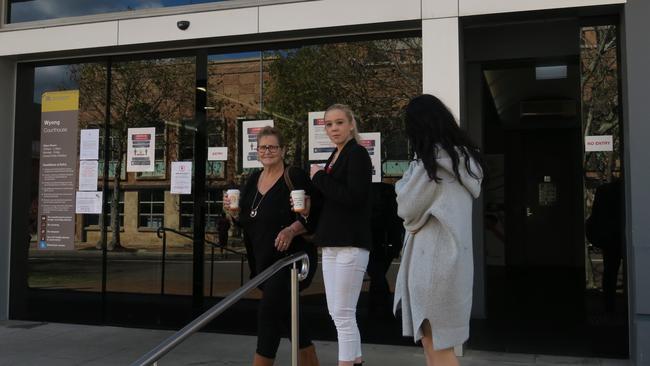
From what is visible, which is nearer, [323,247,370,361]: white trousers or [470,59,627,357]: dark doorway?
[323,247,370,361]: white trousers

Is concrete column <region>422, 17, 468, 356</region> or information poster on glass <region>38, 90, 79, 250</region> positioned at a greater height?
concrete column <region>422, 17, 468, 356</region>

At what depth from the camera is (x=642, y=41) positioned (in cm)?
467

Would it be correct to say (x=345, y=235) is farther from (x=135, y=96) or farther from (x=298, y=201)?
(x=135, y=96)

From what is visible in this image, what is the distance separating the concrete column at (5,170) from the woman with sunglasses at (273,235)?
3.94 meters

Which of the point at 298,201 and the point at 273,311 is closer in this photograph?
the point at 298,201

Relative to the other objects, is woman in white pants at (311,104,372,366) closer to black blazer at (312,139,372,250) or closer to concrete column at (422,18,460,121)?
black blazer at (312,139,372,250)

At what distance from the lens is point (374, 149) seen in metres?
5.59

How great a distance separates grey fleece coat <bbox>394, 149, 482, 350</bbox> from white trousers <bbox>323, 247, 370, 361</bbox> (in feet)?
2.93

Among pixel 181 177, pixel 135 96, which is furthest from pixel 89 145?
pixel 181 177

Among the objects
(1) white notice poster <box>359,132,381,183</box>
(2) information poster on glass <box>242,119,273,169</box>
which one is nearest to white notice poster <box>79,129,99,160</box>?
(2) information poster on glass <box>242,119,273,169</box>

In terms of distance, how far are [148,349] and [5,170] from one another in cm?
281

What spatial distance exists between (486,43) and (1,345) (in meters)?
6.00

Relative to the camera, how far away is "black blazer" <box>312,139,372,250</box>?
354 centimetres

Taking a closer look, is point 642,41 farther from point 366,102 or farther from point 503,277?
point 503,277
